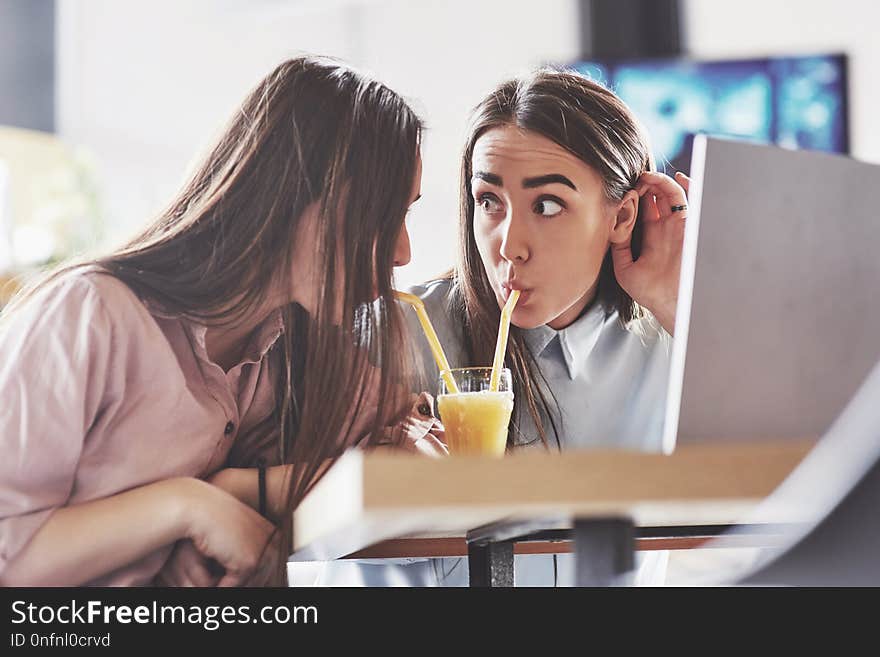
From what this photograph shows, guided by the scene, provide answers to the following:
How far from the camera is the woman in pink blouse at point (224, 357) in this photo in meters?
1.24

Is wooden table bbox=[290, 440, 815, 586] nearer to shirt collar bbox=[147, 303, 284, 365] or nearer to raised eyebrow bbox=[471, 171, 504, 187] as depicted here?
shirt collar bbox=[147, 303, 284, 365]

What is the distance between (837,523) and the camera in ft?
2.40

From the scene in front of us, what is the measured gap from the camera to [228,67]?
4.86 ft

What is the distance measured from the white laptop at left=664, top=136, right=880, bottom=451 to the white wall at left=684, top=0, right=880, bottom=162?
105 centimetres

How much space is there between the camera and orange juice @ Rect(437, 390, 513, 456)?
1275 mm

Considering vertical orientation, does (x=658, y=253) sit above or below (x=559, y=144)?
below

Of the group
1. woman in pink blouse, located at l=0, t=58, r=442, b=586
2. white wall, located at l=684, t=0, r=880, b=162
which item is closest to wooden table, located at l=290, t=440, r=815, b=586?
woman in pink blouse, located at l=0, t=58, r=442, b=586

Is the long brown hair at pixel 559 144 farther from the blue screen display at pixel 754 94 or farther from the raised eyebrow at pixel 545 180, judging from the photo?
the blue screen display at pixel 754 94

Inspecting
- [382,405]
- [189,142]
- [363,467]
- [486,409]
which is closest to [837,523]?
[363,467]

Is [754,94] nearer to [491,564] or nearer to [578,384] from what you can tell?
[578,384]

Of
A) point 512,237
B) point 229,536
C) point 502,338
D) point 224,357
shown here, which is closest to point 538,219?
point 512,237

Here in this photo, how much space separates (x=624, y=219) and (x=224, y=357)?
623mm
